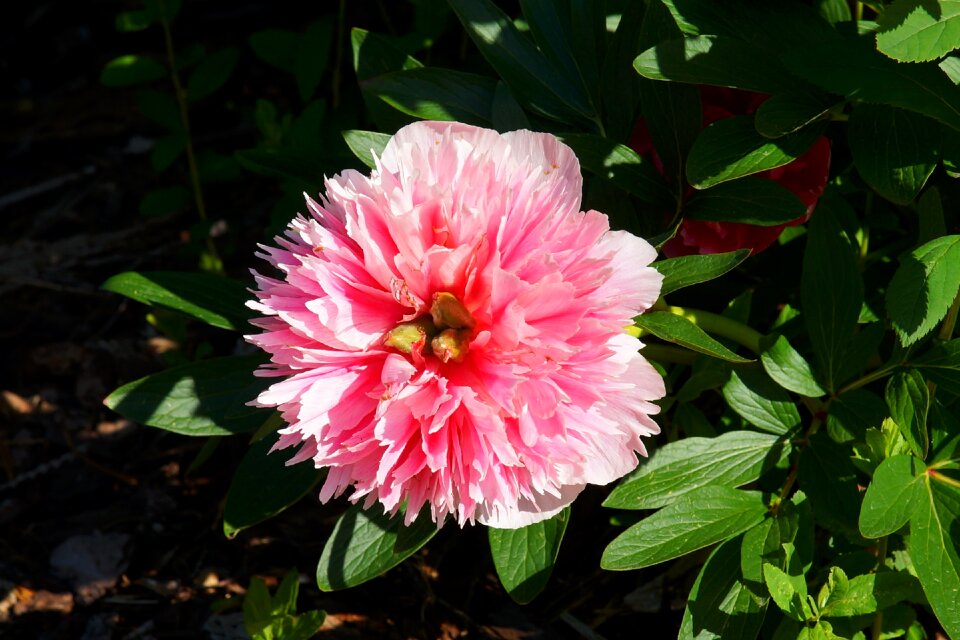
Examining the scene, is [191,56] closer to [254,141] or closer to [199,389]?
[254,141]

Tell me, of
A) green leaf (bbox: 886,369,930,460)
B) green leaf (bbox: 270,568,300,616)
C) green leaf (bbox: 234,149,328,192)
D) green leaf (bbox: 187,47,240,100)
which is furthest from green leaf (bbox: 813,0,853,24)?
green leaf (bbox: 187,47,240,100)

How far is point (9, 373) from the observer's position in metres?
2.27

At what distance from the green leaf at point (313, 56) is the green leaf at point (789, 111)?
1.11m

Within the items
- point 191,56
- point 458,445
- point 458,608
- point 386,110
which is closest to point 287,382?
point 458,445

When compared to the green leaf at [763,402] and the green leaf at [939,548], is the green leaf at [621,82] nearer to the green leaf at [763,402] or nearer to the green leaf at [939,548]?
the green leaf at [763,402]

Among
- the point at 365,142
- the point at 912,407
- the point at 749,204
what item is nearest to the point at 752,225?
the point at 749,204

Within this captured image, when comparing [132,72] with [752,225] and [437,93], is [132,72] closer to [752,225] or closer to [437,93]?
[437,93]

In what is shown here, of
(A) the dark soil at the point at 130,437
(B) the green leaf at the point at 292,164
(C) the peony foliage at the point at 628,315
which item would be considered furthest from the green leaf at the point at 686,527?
(B) the green leaf at the point at 292,164

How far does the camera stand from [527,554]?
1223 mm

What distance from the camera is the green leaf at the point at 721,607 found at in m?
1.19

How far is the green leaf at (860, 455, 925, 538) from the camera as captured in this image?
3.50 ft

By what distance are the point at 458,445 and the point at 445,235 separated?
8.9 inches

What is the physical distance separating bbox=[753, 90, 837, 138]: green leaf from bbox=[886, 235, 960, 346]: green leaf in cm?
21

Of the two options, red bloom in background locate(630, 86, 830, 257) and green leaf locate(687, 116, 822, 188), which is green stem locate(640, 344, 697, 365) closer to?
red bloom in background locate(630, 86, 830, 257)
